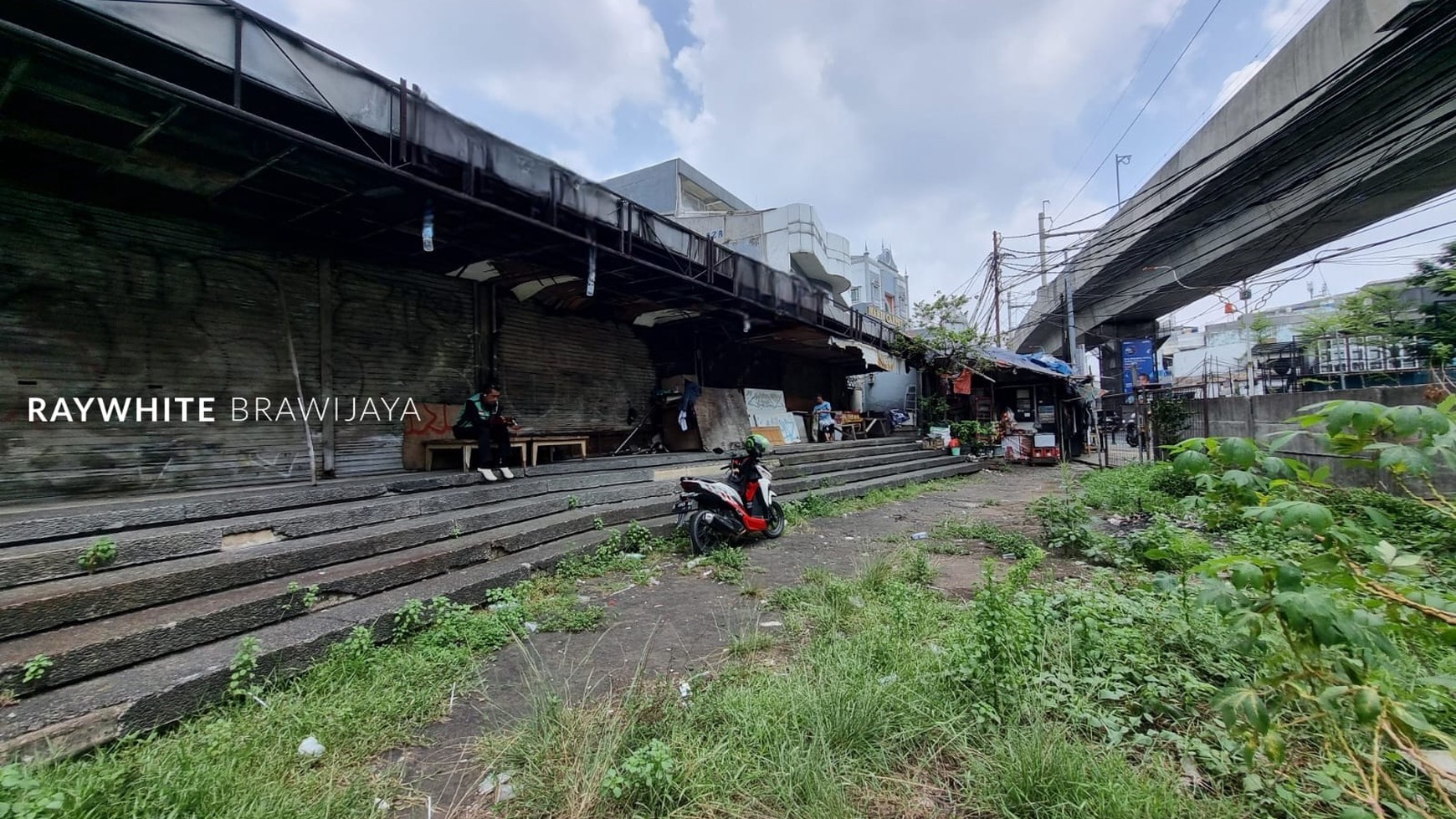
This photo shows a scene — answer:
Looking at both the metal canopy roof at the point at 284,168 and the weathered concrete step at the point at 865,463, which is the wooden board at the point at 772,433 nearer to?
the weathered concrete step at the point at 865,463

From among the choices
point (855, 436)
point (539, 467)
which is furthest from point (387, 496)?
point (855, 436)

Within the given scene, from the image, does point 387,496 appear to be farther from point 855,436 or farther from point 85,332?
point 855,436

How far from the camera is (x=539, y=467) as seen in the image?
716cm

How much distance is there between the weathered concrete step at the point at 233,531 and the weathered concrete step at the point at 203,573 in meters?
0.07

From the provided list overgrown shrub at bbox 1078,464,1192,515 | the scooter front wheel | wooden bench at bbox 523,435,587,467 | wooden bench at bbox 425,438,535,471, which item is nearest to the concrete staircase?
wooden bench at bbox 425,438,535,471

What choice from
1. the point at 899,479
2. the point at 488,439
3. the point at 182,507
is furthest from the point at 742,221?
the point at 182,507

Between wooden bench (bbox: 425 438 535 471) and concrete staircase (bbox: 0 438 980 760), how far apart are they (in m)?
0.71

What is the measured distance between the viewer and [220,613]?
10.1 feet

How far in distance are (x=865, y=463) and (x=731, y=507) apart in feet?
20.9

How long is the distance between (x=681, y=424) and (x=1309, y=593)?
9372 millimetres

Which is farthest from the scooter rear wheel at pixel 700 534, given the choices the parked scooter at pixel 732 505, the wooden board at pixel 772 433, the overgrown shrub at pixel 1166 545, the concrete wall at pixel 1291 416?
the wooden board at pixel 772 433

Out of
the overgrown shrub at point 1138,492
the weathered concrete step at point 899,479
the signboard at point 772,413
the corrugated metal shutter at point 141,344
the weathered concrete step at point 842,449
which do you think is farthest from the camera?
the signboard at point 772,413

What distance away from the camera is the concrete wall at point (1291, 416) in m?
5.56

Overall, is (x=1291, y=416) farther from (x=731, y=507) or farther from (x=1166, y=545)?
(x=731, y=507)
